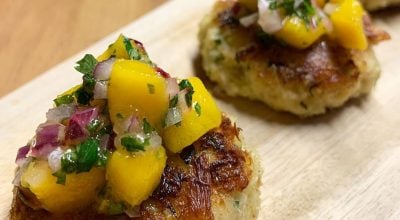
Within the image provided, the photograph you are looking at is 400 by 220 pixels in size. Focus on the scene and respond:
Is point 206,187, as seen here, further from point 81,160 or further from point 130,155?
point 81,160

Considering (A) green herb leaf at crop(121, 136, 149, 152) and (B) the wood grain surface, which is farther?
(B) the wood grain surface

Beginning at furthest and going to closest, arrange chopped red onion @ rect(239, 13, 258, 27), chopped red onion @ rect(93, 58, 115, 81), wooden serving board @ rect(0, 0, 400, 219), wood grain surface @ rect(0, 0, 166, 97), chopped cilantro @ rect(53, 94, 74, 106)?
1. wood grain surface @ rect(0, 0, 166, 97)
2. chopped red onion @ rect(239, 13, 258, 27)
3. wooden serving board @ rect(0, 0, 400, 219)
4. chopped cilantro @ rect(53, 94, 74, 106)
5. chopped red onion @ rect(93, 58, 115, 81)

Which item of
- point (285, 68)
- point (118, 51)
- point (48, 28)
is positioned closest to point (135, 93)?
point (118, 51)

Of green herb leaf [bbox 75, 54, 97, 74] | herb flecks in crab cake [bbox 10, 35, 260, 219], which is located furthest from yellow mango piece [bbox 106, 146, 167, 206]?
green herb leaf [bbox 75, 54, 97, 74]

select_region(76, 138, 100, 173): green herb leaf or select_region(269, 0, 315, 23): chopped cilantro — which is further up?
select_region(76, 138, 100, 173): green herb leaf

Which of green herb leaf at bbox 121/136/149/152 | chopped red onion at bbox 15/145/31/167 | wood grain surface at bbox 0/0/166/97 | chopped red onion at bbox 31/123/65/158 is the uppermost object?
chopped red onion at bbox 31/123/65/158

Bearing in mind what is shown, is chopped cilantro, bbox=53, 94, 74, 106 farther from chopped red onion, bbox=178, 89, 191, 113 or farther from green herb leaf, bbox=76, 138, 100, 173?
chopped red onion, bbox=178, 89, 191, 113
